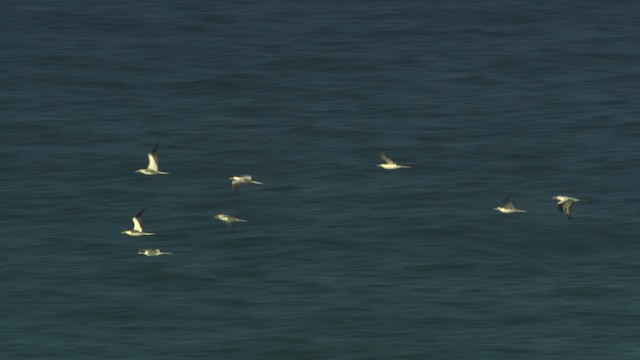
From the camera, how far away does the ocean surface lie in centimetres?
7462

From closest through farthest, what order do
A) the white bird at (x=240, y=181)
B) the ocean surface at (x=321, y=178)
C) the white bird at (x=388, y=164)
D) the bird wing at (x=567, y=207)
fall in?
the ocean surface at (x=321, y=178)
the bird wing at (x=567, y=207)
the white bird at (x=240, y=181)
the white bird at (x=388, y=164)

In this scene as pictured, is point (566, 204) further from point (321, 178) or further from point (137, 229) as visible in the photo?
point (137, 229)

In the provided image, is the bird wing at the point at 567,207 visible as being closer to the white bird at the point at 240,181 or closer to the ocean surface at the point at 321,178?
the ocean surface at the point at 321,178

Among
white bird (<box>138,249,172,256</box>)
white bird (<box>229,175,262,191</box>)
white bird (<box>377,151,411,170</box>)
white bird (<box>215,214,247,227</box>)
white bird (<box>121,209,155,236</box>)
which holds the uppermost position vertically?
white bird (<box>377,151,411,170</box>)

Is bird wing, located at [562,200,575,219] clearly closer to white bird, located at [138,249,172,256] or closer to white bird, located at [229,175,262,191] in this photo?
white bird, located at [229,175,262,191]

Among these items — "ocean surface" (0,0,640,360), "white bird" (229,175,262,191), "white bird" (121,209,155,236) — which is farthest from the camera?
"white bird" (229,175,262,191)

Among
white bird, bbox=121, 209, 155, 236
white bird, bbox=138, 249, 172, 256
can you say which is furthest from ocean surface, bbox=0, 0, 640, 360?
white bird, bbox=121, 209, 155, 236

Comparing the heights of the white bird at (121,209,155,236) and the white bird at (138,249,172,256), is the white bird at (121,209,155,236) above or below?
above

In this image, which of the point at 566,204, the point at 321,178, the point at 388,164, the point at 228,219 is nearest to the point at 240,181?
the point at 228,219

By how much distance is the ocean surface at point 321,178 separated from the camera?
7462 cm

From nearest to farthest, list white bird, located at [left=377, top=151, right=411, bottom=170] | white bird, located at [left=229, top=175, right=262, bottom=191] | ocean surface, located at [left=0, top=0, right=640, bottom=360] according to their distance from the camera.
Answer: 1. ocean surface, located at [left=0, top=0, right=640, bottom=360]
2. white bird, located at [left=229, top=175, right=262, bottom=191]
3. white bird, located at [left=377, top=151, right=411, bottom=170]

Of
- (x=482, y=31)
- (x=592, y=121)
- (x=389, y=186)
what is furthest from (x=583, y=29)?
(x=389, y=186)

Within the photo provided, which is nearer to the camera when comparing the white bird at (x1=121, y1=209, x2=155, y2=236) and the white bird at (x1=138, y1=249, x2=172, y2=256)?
the white bird at (x1=121, y1=209, x2=155, y2=236)

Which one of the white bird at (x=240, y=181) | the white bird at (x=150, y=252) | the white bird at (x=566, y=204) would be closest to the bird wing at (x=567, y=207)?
the white bird at (x=566, y=204)
